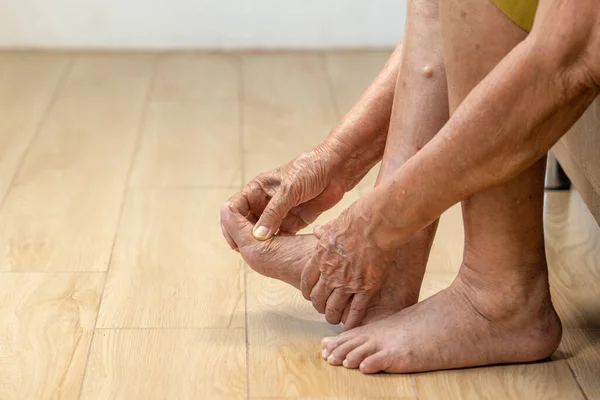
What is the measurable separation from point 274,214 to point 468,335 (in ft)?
0.97

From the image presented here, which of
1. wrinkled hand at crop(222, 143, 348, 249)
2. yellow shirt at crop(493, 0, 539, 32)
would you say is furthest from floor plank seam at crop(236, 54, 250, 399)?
yellow shirt at crop(493, 0, 539, 32)

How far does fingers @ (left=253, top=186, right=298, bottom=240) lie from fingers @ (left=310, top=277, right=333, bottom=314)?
0.10 metres

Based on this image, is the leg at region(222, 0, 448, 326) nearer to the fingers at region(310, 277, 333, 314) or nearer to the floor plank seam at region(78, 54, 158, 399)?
the fingers at region(310, 277, 333, 314)

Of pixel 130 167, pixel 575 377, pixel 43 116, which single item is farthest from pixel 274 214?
pixel 43 116

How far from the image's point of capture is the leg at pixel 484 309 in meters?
1.08

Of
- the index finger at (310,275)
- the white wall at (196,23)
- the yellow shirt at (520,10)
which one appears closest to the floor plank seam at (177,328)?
the index finger at (310,275)

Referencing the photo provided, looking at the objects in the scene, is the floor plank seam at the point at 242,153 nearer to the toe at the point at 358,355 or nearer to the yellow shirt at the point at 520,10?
the toe at the point at 358,355

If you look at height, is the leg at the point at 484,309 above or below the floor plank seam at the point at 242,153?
above

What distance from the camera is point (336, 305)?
119 cm

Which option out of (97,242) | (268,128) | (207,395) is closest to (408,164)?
(207,395)

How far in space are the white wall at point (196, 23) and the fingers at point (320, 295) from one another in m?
1.69

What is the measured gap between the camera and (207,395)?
1.08 m

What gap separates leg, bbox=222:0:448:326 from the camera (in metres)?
1.16

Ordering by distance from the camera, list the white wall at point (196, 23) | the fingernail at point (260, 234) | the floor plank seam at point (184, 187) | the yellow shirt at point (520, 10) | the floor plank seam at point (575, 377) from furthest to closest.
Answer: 1. the white wall at point (196, 23)
2. the floor plank seam at point (184, 187)
3. the fingernail at point (260, 234)
4. the floor plank seam at point (575, 377)
5. the yellow shirt at point (520, 10)
